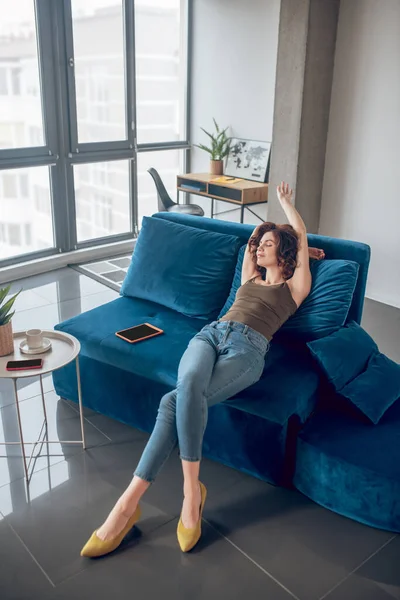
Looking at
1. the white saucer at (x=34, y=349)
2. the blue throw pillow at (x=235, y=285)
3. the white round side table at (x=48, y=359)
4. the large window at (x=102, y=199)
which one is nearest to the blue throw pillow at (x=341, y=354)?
the blue throw pillow at (x=235, y=285)

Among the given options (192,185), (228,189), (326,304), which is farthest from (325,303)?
(192,185)

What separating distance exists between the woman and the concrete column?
1.91 meters

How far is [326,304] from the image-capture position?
9.02ft

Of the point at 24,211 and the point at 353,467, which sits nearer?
the point at 353,467

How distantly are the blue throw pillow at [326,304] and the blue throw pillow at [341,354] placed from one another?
7 centimetres

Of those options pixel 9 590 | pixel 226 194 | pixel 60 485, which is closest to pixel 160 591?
pixel 9 590

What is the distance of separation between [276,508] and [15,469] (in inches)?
45.4

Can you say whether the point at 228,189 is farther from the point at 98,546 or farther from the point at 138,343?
the point at 98,546

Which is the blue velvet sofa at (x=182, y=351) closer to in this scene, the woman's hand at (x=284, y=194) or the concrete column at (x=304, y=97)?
the woman's hand at (x=284, y=194)

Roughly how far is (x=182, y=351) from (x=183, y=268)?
0.57 meters

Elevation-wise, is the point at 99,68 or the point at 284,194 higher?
the point at 99,68

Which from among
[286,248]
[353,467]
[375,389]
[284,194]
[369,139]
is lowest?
[353,467]

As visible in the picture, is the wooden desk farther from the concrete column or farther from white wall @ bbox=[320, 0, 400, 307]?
white wall @ bbox=[320, 0, 400, 307]

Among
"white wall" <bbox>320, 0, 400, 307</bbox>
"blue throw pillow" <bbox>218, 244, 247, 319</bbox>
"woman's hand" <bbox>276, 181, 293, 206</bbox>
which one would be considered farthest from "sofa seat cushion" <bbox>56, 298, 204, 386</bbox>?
"white wall" <bbox>320, 0, 400, 307</bbox>
